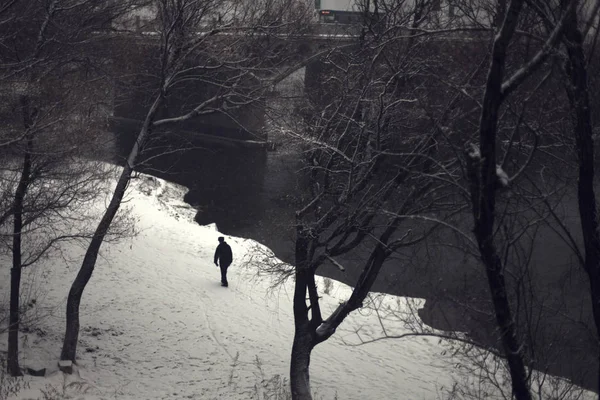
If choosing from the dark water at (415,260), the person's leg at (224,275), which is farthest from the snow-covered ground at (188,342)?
the dark water at (415,260)

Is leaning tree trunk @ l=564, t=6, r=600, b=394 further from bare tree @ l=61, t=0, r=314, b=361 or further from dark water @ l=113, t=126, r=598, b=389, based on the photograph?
bare tree @ l=61, t=0, r=314, b=361

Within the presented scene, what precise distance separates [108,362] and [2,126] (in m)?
4.16

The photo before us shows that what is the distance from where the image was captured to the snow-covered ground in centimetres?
1014

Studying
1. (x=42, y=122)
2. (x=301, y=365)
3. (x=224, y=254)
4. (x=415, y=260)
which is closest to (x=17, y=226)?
(x=42, y=122)

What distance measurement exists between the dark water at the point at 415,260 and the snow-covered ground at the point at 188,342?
0.89 metres

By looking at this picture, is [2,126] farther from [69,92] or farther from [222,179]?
[222,179]

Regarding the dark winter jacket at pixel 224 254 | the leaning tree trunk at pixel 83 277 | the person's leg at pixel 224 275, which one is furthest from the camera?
the person's leg at pixel 224 275

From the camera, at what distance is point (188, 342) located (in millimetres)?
11727

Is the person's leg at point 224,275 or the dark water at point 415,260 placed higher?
the dark water at point 415,260

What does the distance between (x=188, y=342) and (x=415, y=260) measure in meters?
5.52

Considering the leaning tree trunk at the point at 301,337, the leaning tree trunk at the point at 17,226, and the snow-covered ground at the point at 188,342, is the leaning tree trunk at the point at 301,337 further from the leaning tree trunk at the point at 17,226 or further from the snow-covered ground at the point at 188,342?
the leaning tree trunk at the point at 17,226

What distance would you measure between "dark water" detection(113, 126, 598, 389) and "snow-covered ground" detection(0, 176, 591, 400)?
89 cm

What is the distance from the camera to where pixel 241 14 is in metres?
11.4

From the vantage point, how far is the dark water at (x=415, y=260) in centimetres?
849
